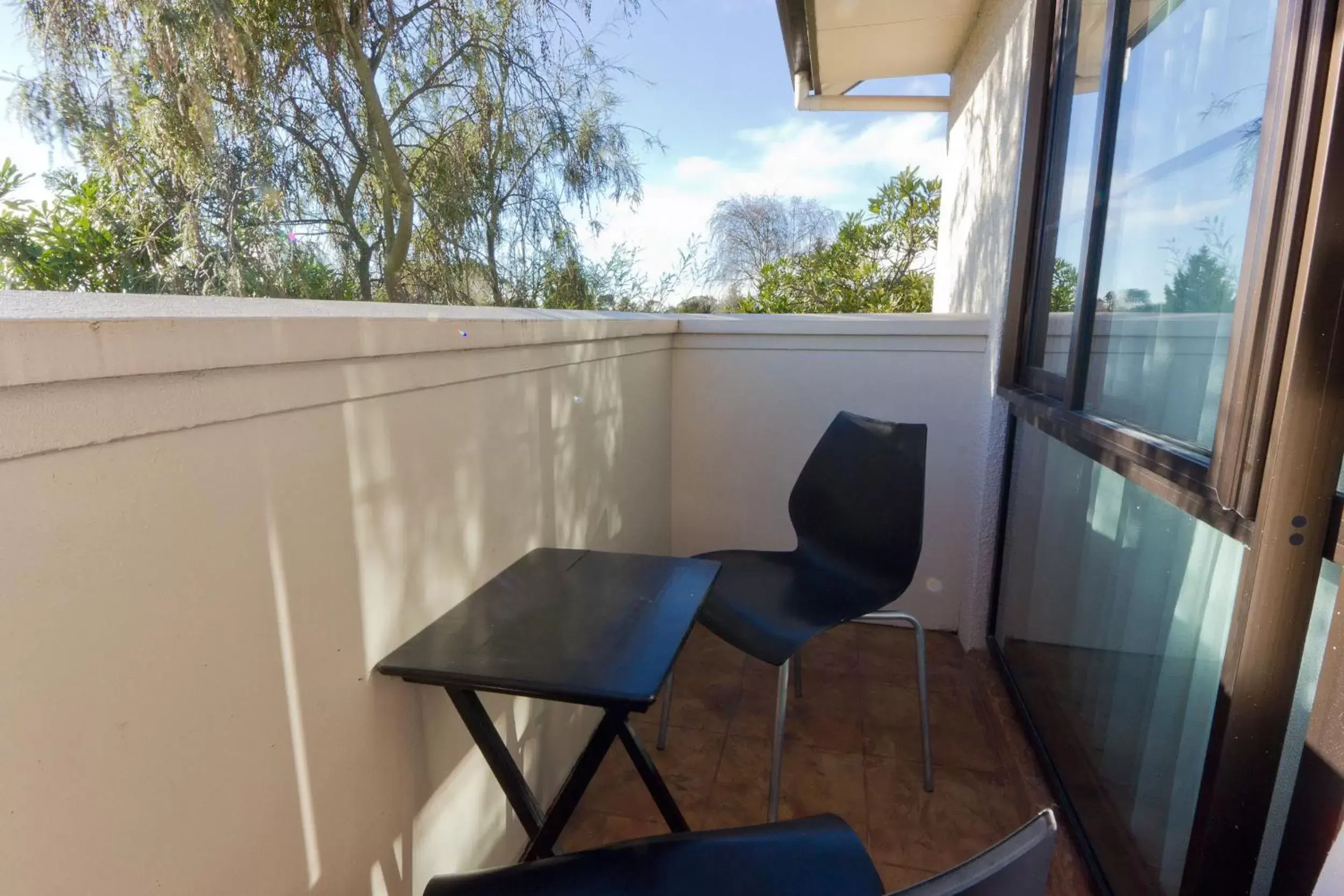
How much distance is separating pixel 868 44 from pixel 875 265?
2436 millimetres

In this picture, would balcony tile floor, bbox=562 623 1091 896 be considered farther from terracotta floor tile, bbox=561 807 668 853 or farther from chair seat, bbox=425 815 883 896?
chair seat, bbox=425 815 883 896

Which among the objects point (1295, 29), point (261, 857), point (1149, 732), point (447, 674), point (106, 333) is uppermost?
point (1295, 29)

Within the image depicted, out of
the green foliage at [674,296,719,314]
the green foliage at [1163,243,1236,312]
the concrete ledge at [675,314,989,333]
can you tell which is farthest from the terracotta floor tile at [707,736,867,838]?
the green foliage at [674,296,719,314]

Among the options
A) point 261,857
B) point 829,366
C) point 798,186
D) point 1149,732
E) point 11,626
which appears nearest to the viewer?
point 11,626

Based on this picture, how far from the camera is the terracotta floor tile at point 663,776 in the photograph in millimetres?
1730

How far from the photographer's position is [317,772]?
0.88 metres

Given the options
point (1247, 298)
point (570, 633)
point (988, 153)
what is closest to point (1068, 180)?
point (988, 153)

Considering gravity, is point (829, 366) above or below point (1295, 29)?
below

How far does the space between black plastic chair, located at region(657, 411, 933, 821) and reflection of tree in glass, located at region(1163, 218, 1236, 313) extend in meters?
0.75

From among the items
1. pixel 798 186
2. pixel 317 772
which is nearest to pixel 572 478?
pixel 317 772

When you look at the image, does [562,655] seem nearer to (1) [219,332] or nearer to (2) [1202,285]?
(1) [219,332]

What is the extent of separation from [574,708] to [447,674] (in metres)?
0.96

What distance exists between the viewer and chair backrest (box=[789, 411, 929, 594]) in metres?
1.83

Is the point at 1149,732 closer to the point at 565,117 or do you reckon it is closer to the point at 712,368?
the point at 712,368
